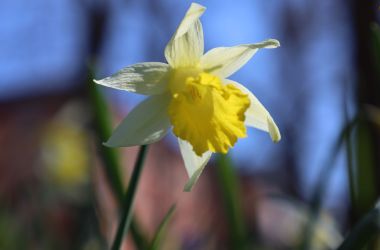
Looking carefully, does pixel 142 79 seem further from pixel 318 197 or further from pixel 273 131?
pixel 318 197

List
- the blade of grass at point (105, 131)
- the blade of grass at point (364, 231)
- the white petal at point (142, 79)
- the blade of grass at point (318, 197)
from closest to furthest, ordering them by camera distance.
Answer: the blade of grass at point (364, 231) → the white petal at point (142, 79) → the blade of grass at point (105, 131) → the blade of grass at point (318, 197)

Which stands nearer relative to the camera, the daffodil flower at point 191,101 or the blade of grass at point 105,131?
the daffodil flower at point 191,101

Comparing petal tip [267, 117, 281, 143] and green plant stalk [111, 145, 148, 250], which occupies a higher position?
petal tip [267, 117, 281, 143]

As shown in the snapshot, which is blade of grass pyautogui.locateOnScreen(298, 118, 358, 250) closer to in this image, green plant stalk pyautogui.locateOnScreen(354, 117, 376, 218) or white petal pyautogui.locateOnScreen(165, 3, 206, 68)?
green plant stalk pyautogui.locateOnScreen(354, 117, 376, 218)

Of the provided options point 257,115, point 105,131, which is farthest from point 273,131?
point 105,131

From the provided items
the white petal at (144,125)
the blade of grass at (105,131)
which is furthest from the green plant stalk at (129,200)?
the blade of grass at (105,131)

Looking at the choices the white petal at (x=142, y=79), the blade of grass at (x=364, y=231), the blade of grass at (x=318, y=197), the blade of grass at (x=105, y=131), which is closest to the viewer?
the blade of grass at (x=364, y=231)

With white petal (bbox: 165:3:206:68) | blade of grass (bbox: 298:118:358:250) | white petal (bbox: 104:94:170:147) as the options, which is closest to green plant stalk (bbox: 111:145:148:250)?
white petal (bbox: 104:94:170:147)

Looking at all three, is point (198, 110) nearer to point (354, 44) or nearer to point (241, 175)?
point (354, 44)

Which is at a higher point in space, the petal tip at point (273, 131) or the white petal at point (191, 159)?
the petal tip at point (273, 131)

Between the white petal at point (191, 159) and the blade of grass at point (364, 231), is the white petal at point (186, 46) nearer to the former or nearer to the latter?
the white petal at point (191, 159)
